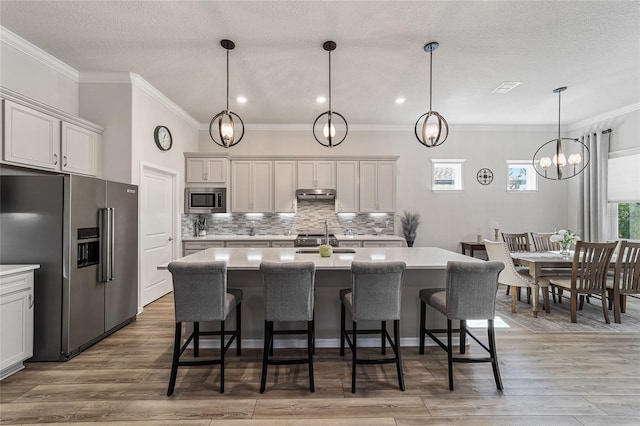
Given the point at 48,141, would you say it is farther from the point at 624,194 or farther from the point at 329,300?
the point at 624,194

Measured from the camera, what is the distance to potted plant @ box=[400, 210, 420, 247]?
6.09 metres

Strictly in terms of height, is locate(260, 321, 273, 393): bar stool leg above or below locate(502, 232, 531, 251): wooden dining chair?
below

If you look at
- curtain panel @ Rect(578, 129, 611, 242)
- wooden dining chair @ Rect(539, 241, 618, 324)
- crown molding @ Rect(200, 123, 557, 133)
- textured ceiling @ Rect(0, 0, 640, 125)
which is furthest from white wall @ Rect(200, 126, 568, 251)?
wooden dining chair @ Rect(539, 241, 618, 324)

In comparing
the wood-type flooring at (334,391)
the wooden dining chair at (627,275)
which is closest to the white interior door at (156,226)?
the wood-type flooring at (334,391)

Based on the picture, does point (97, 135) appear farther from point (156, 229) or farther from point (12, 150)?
point (156, 229)

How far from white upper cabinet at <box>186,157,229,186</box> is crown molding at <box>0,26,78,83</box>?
6.83ft

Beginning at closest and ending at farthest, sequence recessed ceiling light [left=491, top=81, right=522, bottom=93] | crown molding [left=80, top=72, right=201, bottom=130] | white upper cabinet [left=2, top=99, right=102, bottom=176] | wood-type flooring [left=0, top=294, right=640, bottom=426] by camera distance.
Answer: wood-type flooring [left=0, top=294, right=640, bottom=426]
white upper cabinet [left=2, top=99, right=102, bottom=176]
crown molding [left=80, top=72, right=201, bottom=130]
recessed ceiling light [left=491, top=81, right=522, bottom=93]

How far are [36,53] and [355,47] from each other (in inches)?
135

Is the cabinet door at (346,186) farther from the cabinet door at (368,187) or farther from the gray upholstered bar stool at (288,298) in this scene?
the gray upholstered bar stool at (288,298)

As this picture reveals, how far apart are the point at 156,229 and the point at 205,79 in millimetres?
2329

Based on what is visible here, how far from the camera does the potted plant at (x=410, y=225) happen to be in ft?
20.0

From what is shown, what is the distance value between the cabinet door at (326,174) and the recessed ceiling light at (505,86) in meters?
2.82

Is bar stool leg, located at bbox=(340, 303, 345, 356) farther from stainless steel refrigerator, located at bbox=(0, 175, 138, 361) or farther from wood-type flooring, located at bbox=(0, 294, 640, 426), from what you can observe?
stainless steel refrigerator, located at bbox=(0, 175, 138, 361)

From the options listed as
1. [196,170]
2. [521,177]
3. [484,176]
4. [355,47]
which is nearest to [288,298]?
[355,47]
